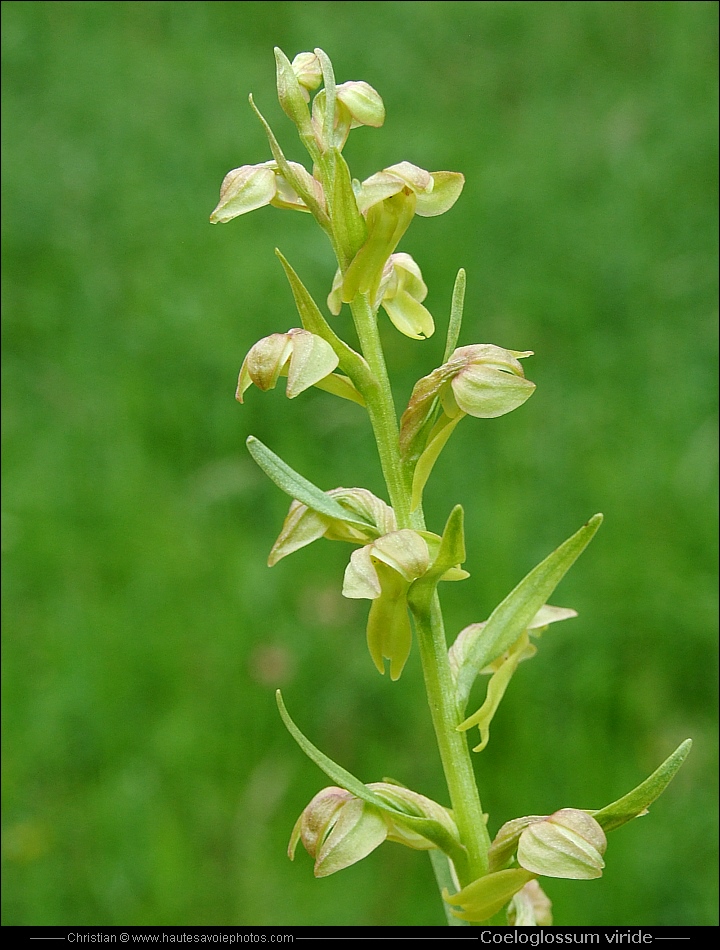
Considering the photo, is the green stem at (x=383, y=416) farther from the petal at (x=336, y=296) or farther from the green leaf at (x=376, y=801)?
the green leaf at (x=376, y=801)

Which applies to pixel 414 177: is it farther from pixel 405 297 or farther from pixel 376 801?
pixel 376 801

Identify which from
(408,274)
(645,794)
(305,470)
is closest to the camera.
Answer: (645,794)

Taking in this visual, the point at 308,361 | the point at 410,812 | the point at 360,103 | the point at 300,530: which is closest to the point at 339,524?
the point at 300,530

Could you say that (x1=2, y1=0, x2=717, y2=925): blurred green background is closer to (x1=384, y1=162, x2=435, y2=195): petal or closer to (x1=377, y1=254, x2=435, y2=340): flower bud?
(x1=377, y1=254, x2=435, y2=340): flower bud

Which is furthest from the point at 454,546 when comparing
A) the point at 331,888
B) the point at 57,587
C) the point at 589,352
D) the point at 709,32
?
the point at 709,32

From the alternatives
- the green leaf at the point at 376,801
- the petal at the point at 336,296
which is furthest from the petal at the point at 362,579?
the petal at the point at 336,296

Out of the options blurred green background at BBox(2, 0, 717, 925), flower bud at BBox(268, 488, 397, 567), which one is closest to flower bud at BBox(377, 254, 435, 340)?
flower bud at BBox(268, 488, 397, 567)
